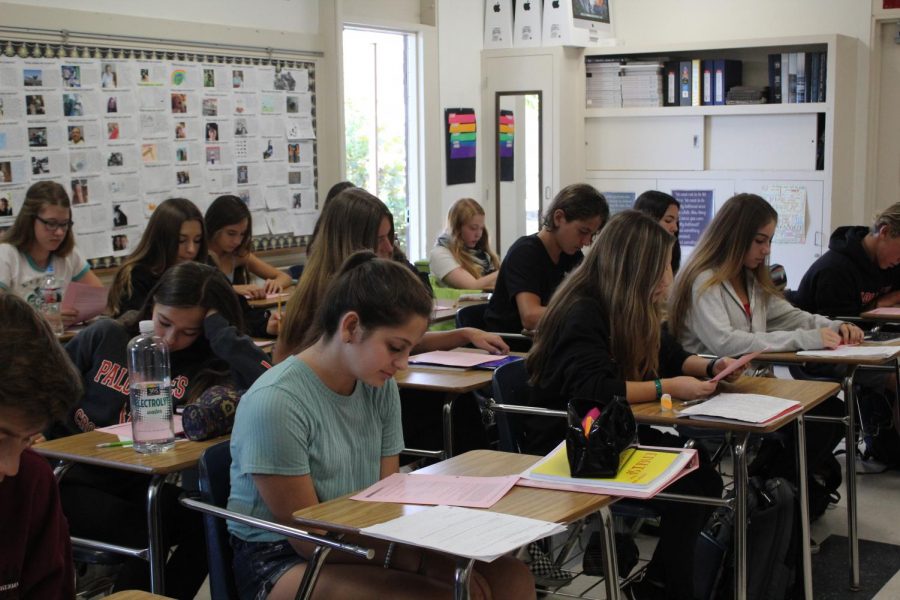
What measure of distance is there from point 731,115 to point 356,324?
5315 millimetres

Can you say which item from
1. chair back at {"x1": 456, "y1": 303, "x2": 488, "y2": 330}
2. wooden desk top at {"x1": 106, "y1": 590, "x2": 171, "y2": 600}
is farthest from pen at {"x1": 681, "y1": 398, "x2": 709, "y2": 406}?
wooden desk top at {"x1": 106, "y1": 590, "x2": 171, "y2": 600}

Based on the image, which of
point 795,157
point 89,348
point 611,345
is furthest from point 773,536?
point 795,157

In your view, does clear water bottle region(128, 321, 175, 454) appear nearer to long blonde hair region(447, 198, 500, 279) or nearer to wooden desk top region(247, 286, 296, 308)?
wooden desk top region(247, 286, 296, 308)

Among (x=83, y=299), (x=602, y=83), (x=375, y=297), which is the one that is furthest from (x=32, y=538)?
(x=602, y=83)

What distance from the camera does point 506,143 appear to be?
7562 mm

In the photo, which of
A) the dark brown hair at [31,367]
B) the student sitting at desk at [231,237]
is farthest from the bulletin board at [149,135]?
the dark brown hair at [31,367]

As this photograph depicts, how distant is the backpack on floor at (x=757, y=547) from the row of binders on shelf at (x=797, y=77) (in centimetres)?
413

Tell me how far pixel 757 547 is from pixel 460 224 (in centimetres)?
326

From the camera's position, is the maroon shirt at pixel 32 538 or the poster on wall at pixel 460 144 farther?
the poster on wall at pixel 460 144

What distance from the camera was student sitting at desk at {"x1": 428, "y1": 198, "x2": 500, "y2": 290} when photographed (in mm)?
5867

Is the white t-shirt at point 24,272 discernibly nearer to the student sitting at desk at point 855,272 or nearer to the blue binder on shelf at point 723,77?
the student sitting at desk at point 855,272

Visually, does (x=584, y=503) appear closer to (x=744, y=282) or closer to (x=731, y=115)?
(x=744, y=282)

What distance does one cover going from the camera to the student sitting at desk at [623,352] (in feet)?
9.75

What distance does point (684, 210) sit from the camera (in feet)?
23.6
